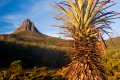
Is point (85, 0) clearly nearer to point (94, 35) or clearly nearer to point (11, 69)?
point (94, 35)

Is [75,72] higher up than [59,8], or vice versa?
[59,8]

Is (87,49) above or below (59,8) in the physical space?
below

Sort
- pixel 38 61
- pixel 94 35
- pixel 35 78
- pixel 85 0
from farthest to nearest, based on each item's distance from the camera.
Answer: pixel 38 61 < pixel 35 78 < pixel 85 0 < pixel 94 35

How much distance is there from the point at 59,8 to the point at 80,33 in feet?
4.00

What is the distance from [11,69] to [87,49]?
8.87 meters

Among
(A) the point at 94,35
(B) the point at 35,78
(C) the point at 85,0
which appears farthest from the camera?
(B) the point at 35,78

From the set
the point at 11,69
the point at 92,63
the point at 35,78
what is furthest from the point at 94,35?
the point at 11,69

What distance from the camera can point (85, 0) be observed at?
9.73 meters

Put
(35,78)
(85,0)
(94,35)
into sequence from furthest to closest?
(35,78) < (85,0) < (94,35)

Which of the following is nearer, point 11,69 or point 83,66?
point 83,66

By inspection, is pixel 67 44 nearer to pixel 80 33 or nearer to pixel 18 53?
pixel 80 33

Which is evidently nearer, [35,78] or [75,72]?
[75,72]

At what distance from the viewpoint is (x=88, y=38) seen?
9.26m

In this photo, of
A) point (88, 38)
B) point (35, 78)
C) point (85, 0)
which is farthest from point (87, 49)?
point (35, 78)
